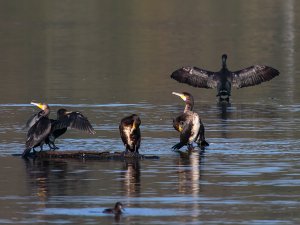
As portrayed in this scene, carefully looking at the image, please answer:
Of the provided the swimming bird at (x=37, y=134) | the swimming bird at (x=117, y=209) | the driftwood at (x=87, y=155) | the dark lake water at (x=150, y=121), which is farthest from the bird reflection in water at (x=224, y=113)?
the swimming bird at (x=117, y=209)

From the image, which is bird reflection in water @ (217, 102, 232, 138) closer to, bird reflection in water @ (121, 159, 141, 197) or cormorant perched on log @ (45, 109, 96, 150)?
cormorant perched on log @ (45, 109, 96, 150)

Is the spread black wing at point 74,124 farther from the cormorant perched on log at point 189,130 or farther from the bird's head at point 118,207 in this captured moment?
the bird's head at point 118,207

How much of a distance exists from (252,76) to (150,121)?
24.4 ft

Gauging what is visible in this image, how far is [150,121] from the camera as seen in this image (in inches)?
1177

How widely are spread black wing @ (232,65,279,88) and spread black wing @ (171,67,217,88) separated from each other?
0.63 m

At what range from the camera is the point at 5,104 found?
33.5 m

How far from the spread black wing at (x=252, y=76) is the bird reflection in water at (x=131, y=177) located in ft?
44.5

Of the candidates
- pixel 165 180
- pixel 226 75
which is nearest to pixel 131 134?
pixel 165 180

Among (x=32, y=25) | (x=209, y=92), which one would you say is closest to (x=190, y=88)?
(x=209, y=92)

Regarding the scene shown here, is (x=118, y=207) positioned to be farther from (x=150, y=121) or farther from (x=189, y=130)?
(x=150, y=121)

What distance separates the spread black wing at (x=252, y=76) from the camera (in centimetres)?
3669

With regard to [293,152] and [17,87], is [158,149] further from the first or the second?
[17,87]

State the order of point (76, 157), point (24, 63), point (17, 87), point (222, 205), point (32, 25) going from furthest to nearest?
point (32, 25) < point (24, 63) < point (17, 87) < point (76, 157) < point (222, 205)

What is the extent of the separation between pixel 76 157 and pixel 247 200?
16.7 feet
